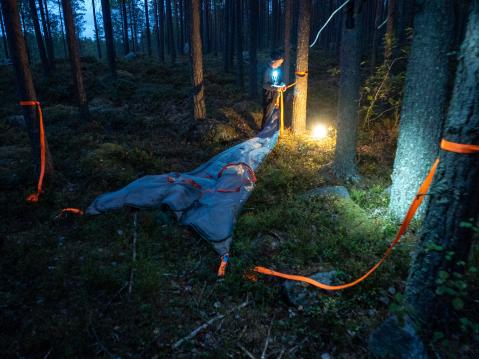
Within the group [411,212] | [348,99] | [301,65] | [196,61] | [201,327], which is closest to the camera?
[411,212]

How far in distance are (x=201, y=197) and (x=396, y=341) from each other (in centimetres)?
396

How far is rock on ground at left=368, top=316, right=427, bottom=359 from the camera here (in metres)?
2.81

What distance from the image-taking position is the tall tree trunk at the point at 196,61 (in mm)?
10229

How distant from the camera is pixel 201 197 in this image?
231 inches

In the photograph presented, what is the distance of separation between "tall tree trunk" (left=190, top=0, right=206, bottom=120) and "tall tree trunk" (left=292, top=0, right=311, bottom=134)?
3.49 m

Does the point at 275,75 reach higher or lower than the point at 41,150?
higher

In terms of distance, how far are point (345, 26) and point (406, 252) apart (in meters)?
5.29

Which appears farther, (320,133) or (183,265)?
(320,133)

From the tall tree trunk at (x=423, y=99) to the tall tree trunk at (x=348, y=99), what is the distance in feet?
6.33

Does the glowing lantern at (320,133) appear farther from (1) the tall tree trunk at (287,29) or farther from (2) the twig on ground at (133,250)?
(2) the twig on ground at (133,250)

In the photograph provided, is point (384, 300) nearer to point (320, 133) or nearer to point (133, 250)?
point (133, 250)

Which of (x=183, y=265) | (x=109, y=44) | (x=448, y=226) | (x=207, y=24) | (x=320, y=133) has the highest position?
(x=207, y=24)

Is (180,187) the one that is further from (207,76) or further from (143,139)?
(207,76)

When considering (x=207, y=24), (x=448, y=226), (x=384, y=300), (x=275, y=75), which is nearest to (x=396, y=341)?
(x=384, y=300)
